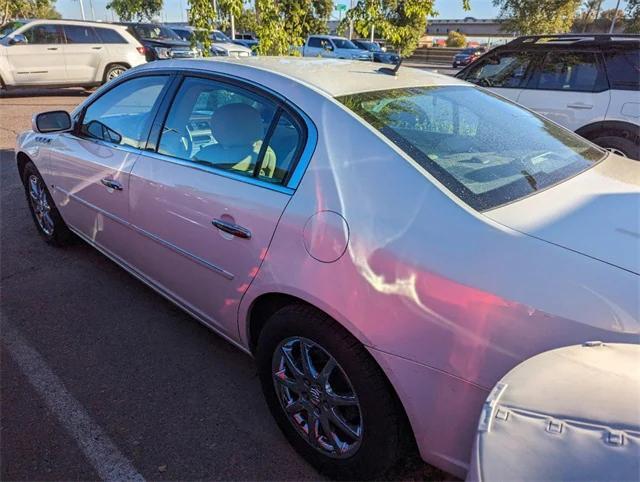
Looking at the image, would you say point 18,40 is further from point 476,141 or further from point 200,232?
point 476,141

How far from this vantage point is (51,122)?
11.3 ft

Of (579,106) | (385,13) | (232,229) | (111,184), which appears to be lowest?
(111,184)

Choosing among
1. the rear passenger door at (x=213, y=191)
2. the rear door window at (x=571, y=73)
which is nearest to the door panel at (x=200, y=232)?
the rear passenger door at (x=213, y=191)

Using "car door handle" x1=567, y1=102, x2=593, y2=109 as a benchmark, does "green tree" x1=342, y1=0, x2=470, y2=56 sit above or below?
above

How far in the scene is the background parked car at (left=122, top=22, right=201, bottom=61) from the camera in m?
13.6

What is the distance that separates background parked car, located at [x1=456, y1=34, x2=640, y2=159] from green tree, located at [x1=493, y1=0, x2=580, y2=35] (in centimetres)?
2286

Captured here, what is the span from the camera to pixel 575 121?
18.7 feet

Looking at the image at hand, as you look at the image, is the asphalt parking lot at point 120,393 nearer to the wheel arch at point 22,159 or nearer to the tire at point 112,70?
the wheel arch at point 22,159

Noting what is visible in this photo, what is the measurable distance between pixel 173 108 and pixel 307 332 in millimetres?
1595

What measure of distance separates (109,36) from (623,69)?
12322 mm

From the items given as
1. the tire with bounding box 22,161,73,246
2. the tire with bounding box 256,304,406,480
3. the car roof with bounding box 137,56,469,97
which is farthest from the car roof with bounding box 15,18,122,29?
the tire with bounding box 256,304,406,480

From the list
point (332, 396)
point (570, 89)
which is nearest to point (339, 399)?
point (332, 396)

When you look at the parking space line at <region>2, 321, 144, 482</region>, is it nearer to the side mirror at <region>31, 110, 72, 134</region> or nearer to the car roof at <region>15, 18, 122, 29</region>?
the side mirror at <region>31, 110, 72, 134</region>

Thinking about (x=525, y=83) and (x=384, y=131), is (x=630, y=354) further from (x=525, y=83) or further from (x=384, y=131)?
(x=525, y=83)
